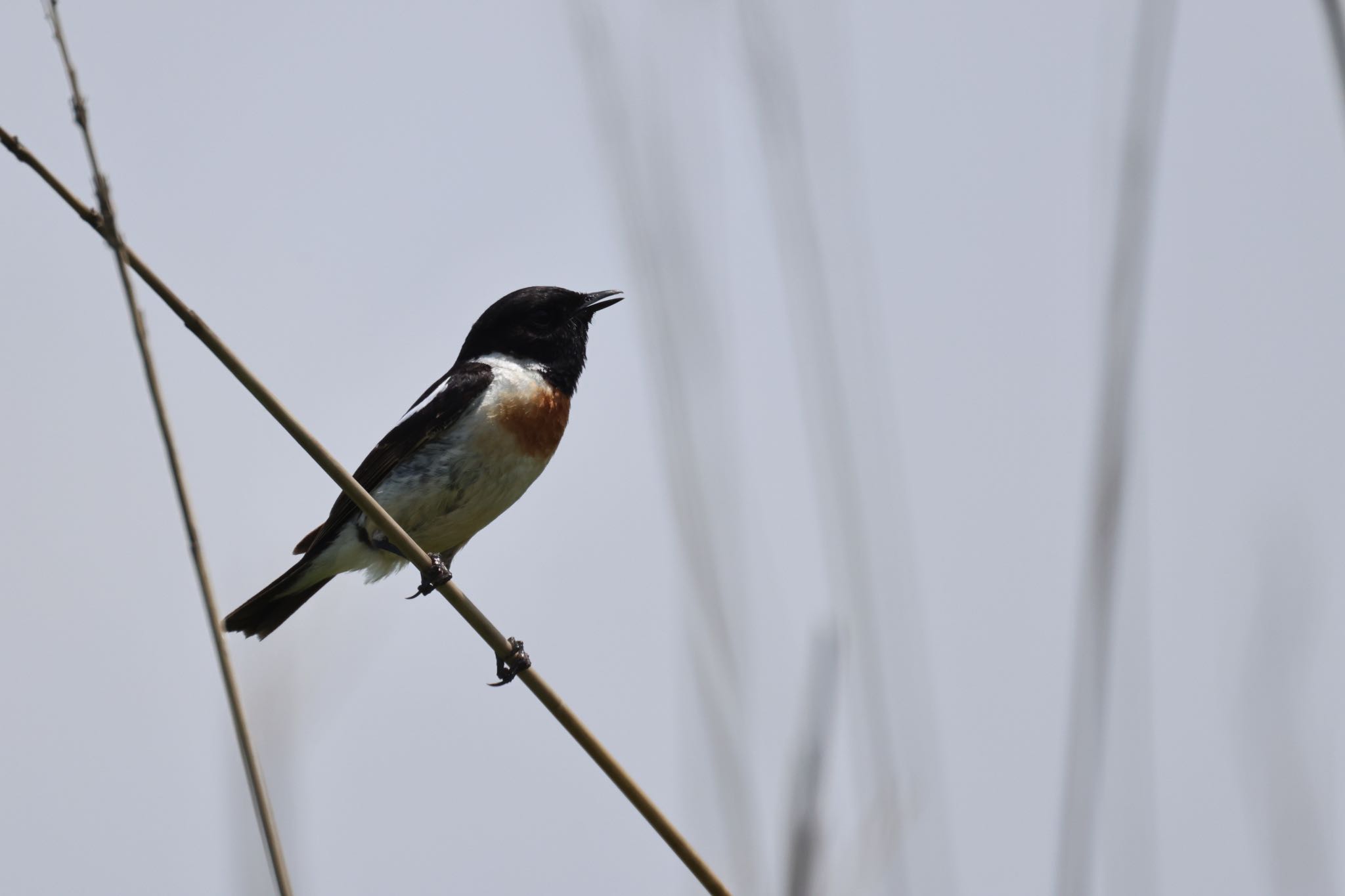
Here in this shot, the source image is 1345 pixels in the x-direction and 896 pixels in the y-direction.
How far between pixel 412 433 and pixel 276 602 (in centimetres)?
104

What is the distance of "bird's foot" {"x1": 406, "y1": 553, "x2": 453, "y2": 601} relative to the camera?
3411 mm

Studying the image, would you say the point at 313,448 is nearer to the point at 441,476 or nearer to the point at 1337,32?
the point at 1337,32

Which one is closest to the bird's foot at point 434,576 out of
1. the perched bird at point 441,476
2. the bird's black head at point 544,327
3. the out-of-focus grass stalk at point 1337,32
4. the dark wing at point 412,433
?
the perched bird at point 441,476

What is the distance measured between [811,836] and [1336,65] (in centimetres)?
176

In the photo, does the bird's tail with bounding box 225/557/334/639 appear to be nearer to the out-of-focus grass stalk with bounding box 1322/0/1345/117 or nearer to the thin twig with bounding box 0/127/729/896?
the thin twig with bounding box 0/127/729/896

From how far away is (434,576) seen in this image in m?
3.58

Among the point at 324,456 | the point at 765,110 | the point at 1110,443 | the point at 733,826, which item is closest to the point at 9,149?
the point at 324,456

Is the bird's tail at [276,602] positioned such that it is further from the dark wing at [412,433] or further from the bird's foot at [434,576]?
the bird's foot at [434,576]

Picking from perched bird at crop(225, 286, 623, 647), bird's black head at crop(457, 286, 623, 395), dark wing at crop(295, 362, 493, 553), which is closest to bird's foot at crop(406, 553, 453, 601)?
perched bird at crop(225, 286, 623, 647)

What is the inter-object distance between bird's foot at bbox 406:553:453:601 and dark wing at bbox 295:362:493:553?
0.48 metres

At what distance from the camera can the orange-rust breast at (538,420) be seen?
5961 millimetres

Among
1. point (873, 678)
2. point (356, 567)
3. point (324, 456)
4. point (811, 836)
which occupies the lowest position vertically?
point (356, 567)

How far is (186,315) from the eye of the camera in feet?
8.50

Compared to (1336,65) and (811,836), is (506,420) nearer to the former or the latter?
(1336,65)
